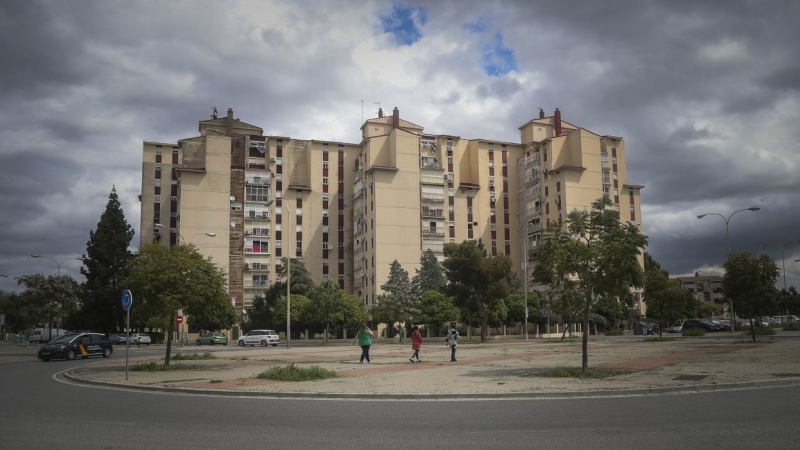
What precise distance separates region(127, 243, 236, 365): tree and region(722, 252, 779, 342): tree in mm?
29351

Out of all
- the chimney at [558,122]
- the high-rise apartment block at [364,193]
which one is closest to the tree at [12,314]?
the high-rise apartment block at [364,193]

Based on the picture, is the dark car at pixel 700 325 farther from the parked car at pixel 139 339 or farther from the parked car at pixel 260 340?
the parked car at pixel 139 339

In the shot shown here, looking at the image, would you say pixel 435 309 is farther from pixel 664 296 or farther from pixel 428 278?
pixel 664 296

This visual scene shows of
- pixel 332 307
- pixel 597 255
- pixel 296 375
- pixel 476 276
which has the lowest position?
pixel 296 375

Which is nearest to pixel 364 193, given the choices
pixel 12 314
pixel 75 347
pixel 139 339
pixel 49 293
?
pixel 139 339

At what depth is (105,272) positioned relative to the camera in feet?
245

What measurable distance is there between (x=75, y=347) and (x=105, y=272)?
43218mm

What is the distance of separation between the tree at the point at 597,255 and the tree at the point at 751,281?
70.3 ft

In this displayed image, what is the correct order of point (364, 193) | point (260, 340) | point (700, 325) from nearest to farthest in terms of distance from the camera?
Answer: point (260, 340), point (700, 325), point (364, 193)

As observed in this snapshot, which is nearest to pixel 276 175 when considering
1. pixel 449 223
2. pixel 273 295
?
pixel 273 295

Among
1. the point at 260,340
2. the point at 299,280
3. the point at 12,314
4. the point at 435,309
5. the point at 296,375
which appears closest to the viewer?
the point at 296,375

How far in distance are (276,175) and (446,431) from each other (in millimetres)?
87331

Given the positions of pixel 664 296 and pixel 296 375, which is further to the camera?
pixel 664 296

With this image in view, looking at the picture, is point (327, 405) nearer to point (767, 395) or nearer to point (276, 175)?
point (767, 395)
